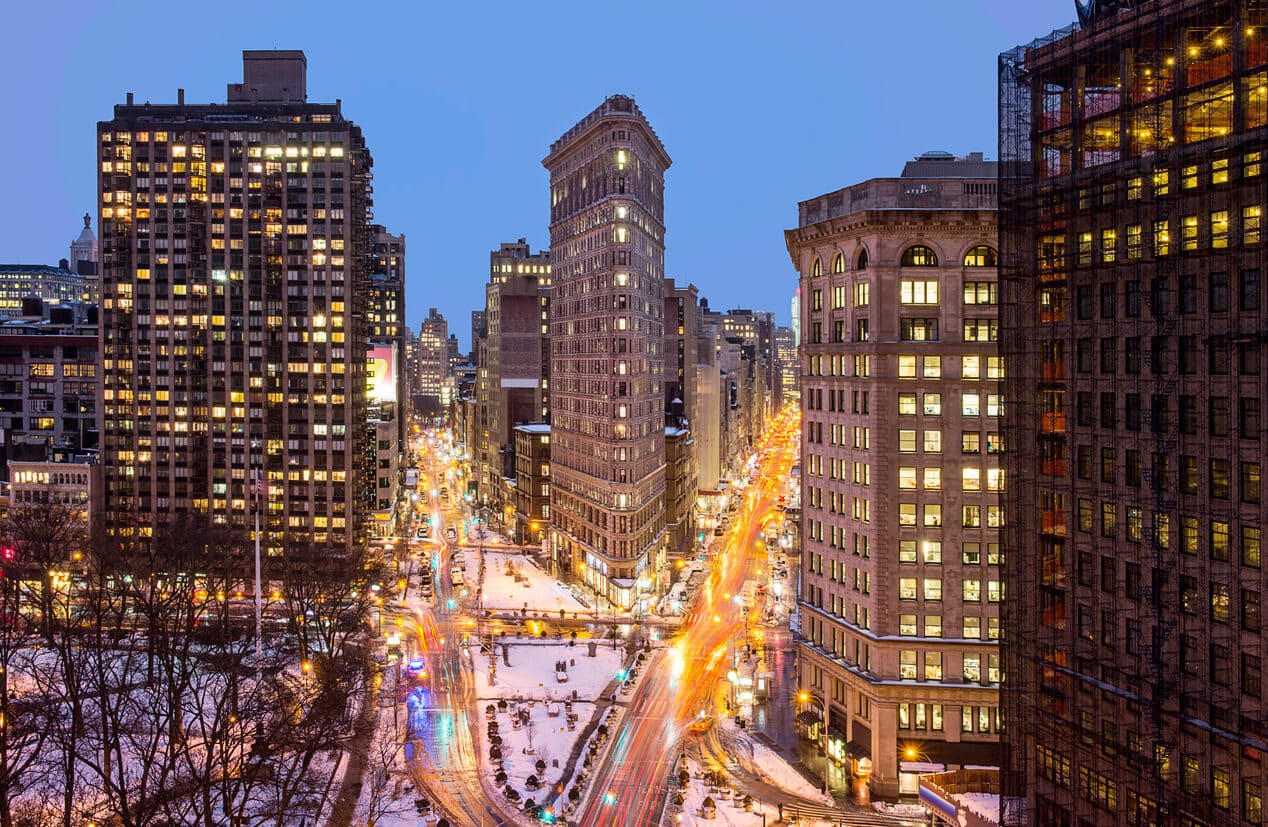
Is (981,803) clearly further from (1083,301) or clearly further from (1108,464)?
(1083,301)

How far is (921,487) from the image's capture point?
219 feet

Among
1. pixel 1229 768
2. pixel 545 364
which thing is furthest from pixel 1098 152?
pixel 545 364

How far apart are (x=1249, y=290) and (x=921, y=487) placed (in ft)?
87.6

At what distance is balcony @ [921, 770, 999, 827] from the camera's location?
54.4 meters

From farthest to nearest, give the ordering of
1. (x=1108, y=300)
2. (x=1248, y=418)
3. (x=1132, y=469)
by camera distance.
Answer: (x=1108, y=300) → (x=1132, y=469) → (x=1248, y=418)

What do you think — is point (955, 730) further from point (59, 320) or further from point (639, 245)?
point (59, 320)

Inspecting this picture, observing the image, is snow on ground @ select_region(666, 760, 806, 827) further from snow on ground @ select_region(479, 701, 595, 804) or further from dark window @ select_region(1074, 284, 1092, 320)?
dark window @ select_region(1074, 284, 1092, 320)

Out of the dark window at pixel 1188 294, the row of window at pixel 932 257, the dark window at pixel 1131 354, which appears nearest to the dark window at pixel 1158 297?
the dark window at pixel 1188 294

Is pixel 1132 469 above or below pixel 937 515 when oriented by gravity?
above

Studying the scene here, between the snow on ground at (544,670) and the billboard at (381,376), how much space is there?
84272mm

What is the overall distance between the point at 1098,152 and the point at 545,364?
122819mm

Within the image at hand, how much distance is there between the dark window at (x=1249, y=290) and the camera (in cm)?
4350

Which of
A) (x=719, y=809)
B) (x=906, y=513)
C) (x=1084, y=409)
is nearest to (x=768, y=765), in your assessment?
(x=719, y=809)

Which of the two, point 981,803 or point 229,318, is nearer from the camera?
point 981,803
